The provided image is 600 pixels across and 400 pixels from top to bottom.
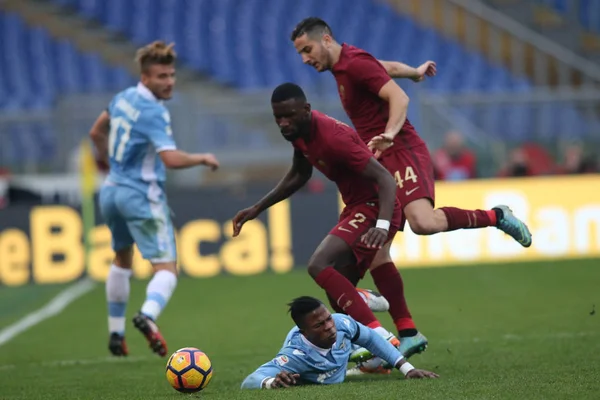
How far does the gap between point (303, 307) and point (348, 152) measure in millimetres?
1000

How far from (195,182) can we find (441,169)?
384 centimetres

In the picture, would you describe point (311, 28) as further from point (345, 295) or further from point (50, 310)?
point (50, 310)

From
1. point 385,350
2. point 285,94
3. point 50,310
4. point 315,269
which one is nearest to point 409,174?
point 315,269

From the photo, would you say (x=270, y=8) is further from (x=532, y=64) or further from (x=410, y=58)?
(x=532, y=64)

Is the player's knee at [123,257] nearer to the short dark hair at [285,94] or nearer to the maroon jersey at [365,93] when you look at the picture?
the maroon jersey at [365,93]

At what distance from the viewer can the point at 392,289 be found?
754 cm

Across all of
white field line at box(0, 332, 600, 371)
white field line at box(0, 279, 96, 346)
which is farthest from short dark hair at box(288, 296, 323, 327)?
white field line at box(0, 279, 96, 346)

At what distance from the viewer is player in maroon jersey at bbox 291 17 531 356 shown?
7.23 metres

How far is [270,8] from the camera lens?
75.6 ft

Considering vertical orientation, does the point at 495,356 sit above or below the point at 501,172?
below

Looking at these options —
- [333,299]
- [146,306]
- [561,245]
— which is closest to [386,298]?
[333,299]

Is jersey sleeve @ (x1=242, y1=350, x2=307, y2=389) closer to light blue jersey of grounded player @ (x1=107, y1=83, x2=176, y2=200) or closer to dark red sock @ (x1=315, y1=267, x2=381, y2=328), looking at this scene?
dark red sock @ (x1=315, y1=267, x2=381, y2=328)

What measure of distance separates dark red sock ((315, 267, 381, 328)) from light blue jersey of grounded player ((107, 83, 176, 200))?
2.12 metres

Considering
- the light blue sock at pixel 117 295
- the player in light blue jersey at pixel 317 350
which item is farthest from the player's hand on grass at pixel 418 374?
the light blue sock at pixel 117 295
